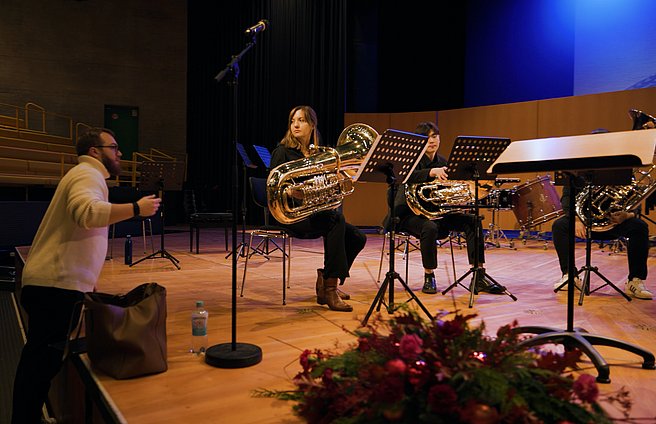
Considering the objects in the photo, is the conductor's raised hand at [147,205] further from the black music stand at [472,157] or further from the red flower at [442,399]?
the black music stand at [472,157]

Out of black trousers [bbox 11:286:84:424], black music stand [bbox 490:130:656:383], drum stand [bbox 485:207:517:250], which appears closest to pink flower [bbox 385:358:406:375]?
black music stand [bbox 490:130:656:383]

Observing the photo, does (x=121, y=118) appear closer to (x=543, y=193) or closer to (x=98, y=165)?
(x=543, y=193)

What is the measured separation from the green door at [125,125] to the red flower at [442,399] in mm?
14003

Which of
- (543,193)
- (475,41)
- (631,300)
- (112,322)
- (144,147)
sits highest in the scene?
(475,41)

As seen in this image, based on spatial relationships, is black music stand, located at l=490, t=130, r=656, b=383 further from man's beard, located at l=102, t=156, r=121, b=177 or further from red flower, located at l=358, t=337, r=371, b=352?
man's beard, located at l=102, t=156, r=121, b=177

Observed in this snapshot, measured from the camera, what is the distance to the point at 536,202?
7898 mm

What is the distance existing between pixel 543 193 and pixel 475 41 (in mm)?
5631

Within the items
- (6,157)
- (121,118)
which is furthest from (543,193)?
(121,118)

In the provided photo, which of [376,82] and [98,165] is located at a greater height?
[376,82]

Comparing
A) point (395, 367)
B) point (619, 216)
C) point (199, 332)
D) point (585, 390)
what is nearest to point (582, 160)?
point (585, 390)

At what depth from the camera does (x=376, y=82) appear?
13188 millimetres

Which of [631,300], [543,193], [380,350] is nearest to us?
[380,350]

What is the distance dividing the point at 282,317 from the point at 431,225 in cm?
178

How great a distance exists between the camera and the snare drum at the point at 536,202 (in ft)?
25.5
